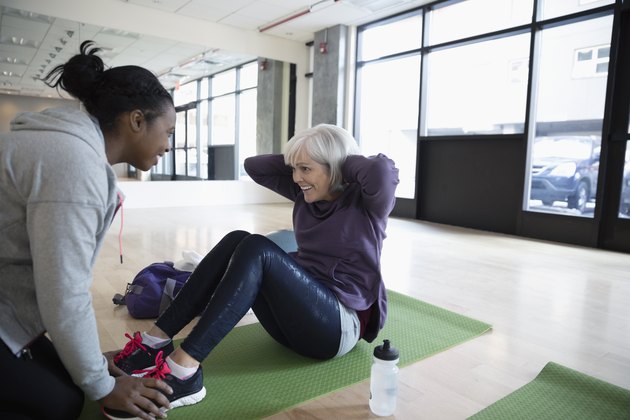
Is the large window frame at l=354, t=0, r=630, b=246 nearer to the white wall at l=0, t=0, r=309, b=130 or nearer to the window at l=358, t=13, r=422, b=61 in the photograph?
the window at l=358, t=13, r=422, b=61

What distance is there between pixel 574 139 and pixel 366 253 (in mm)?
3796

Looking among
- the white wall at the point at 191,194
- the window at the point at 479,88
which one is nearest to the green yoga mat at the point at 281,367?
the window at the point at 479,88

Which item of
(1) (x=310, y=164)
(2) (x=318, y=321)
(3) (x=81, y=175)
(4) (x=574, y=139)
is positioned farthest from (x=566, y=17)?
(3) (x=81, y=175)

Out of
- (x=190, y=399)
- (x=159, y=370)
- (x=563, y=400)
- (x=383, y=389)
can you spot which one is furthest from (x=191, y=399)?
(x=563, y=400)

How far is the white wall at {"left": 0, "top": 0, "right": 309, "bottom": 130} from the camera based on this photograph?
219 inches

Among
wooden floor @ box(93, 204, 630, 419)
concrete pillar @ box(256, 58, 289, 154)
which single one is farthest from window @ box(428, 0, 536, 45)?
concrete pillar @ box(256, 58, 289, 154)

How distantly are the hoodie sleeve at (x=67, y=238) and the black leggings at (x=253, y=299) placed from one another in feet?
1.22

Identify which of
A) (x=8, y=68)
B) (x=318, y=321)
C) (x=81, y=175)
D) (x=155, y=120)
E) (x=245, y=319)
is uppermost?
(x=8, y=68)

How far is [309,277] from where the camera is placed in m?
1.42

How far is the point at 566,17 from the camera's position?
14.3 feet

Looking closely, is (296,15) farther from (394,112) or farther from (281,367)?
(281,367)

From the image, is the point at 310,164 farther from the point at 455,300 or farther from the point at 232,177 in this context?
the point at 232,177

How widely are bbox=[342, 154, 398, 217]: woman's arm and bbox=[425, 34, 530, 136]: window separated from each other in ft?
13.2

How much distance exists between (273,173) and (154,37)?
5.25 m
